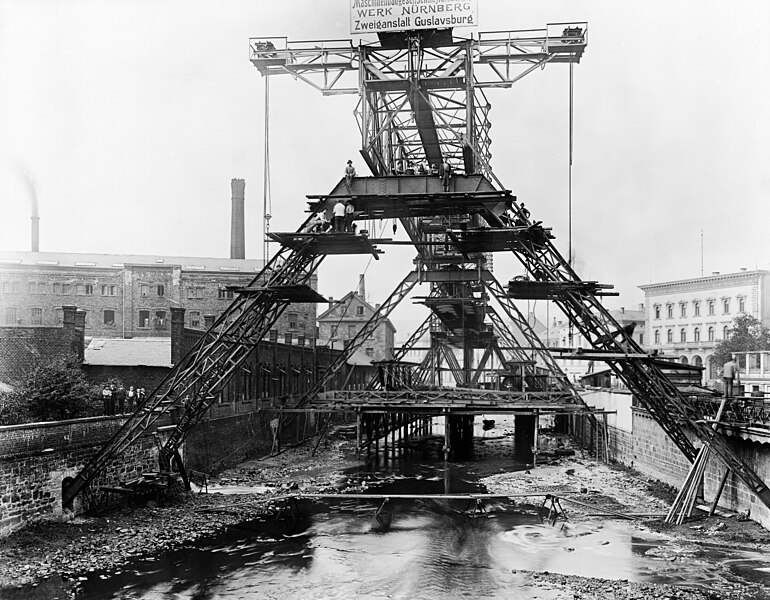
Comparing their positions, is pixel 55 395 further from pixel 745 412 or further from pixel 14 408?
pixel 745 412

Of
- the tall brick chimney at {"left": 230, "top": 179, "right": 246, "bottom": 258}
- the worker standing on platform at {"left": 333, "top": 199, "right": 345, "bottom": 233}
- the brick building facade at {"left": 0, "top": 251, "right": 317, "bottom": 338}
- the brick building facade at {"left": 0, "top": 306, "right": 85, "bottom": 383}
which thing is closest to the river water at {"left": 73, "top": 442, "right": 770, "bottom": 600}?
the worker standing on platform at {"left": 333, "top": 199, "right": 345, "bottom": 233}

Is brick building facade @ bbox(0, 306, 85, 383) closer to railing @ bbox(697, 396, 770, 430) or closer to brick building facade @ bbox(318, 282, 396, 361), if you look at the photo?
railing @ bbox(697, 396, 770, 430)

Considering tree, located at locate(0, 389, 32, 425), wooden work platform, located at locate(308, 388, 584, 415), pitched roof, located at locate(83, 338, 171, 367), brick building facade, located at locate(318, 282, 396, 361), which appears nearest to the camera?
tree, located at locate(0, 389, 32, 425)

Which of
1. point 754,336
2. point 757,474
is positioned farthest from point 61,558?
point 754,336

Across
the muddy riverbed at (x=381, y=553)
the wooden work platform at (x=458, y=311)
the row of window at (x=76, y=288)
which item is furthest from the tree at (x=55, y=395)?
the row of window at (x=76, y=288)

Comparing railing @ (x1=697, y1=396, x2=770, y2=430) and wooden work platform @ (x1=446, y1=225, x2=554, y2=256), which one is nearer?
railing @ (x1=697, y1=396, x2=770, y2=430)

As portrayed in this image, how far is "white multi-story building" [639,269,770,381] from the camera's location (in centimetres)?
5362

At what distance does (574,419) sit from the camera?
4184cm

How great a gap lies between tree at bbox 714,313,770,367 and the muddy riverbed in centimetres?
2873

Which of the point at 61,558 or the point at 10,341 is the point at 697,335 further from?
the point at 61,558

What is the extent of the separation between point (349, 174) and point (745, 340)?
37.8 metres

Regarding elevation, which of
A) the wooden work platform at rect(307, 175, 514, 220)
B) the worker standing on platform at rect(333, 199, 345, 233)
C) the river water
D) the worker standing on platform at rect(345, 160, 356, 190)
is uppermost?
the worker standing on platform at rect(345, 160, 356, 190)

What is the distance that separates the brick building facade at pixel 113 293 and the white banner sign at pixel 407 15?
33.3 metres

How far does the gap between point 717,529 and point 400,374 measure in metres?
23.9
